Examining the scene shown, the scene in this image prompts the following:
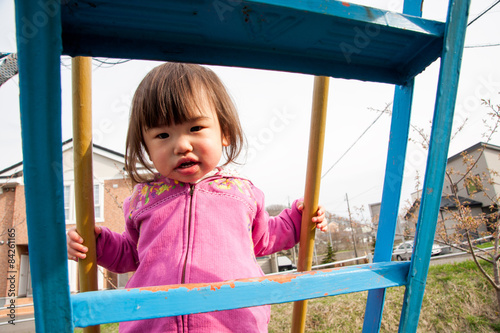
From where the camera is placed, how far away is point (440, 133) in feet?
2.36

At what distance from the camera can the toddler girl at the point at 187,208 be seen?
3.67 feet

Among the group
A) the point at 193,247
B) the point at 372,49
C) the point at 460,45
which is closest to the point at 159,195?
the point at 193,247

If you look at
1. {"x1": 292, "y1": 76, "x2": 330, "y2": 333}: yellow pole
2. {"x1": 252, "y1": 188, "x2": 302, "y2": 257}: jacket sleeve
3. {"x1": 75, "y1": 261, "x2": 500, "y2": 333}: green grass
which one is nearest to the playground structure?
{"x1": 292, "y1": 76, "x2": 330, "y2": 333}: yellow pole

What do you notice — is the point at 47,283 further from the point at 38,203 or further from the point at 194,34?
the point at 194,34

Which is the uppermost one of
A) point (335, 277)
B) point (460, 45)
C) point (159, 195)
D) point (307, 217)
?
point (460, 45)

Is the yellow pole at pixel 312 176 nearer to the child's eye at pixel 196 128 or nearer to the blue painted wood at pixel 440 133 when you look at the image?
the child's eye at pixel 196 128

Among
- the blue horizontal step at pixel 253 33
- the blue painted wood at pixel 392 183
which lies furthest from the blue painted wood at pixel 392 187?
the blue horizontal step at pixel 253 33

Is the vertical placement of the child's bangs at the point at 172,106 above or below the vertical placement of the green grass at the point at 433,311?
above

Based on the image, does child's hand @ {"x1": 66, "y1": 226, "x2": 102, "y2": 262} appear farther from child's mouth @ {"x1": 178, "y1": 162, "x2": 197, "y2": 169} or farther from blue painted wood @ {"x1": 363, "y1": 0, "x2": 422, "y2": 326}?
blue painted wood @ {"x1": 363, "y1": 0, "x2": 422, "y2": 326}

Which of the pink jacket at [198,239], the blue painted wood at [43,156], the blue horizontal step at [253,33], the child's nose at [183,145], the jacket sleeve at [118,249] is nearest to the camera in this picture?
the blue painted wood at [43,156]

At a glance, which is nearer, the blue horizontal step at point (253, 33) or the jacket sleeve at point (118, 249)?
the blue horizontal step at point (253, 33)

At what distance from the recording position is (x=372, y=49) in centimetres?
78

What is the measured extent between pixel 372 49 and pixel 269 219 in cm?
101

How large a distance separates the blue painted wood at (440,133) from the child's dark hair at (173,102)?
81cm
